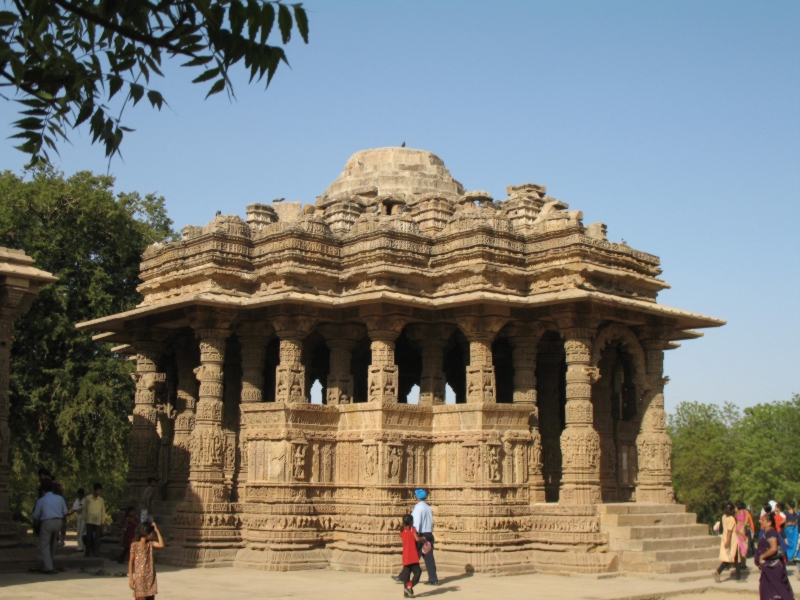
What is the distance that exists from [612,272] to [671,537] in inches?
161

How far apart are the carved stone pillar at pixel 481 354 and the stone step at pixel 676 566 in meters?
3.15

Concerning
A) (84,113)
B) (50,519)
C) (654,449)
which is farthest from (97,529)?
(84,113)

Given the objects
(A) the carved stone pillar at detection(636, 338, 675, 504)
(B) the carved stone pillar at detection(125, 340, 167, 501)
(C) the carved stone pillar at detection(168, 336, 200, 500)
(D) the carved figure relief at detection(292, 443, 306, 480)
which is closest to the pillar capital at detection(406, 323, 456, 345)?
(D) the carved figure relief at detection(292, 443, 306, 480)

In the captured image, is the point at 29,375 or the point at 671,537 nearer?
the point at 671,537

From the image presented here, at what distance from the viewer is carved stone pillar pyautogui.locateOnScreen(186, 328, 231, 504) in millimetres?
15320

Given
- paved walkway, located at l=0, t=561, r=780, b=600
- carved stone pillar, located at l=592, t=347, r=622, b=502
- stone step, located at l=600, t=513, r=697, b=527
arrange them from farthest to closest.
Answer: carved stone pillar, located at l=592, t=347, r=622, b=502
stone step, located at l=600, t=513, r=697, b=527
paved walkway, located at l=0, t=561, r=780, b=600

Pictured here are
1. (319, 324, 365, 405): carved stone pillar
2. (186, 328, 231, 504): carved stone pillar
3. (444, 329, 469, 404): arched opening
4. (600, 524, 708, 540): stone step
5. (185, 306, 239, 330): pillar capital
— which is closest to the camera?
(600, 524, 708, 540): stone step

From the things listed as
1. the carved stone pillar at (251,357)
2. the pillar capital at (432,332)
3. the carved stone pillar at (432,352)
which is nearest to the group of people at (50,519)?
the carved stone pillar at (251,357)

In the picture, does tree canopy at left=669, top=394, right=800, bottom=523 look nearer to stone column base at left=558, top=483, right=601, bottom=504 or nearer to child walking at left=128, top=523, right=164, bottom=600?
stone column base at left=558, top=483, right=601, bottom=504

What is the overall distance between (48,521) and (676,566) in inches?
336

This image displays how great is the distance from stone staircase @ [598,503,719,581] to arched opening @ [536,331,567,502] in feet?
8.53

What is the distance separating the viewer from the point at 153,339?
17.8 meters

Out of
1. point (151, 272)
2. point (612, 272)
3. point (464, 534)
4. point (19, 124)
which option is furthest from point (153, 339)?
point (19, 124)

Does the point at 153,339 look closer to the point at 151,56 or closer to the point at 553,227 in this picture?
the point at 553,227
